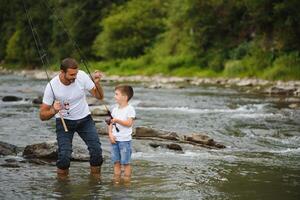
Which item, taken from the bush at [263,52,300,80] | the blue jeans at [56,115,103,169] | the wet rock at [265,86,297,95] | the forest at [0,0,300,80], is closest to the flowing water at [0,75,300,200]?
the blue jeans at [56,115,103,169]

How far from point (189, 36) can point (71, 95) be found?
43.6 m

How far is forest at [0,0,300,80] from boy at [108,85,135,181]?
52.6 ft

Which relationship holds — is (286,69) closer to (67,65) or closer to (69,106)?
(69,106)

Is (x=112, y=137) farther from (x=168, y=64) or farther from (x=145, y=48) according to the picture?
(x=145, y=48)

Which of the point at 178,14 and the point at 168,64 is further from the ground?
the point at 178,14

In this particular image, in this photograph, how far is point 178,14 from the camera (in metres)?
50.3

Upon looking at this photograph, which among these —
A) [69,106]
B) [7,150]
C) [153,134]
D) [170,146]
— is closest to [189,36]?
[153,134]

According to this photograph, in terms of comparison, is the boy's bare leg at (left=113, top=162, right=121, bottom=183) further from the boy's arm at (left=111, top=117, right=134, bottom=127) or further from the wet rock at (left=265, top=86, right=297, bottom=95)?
the wet rock at (left=265, top=86, right=297, bottom=95)

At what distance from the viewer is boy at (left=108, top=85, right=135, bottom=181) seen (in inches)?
349

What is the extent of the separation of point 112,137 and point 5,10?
101809mm

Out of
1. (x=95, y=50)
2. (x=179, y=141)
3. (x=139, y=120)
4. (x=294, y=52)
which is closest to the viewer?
(x=179, y=141)

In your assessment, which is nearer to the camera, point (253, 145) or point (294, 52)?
point (253, 145)

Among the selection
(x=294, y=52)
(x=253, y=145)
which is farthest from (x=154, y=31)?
(x=253, y=145)

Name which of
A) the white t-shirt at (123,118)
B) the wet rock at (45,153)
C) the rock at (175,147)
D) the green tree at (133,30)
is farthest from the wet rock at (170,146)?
the green tree at (133,30)
